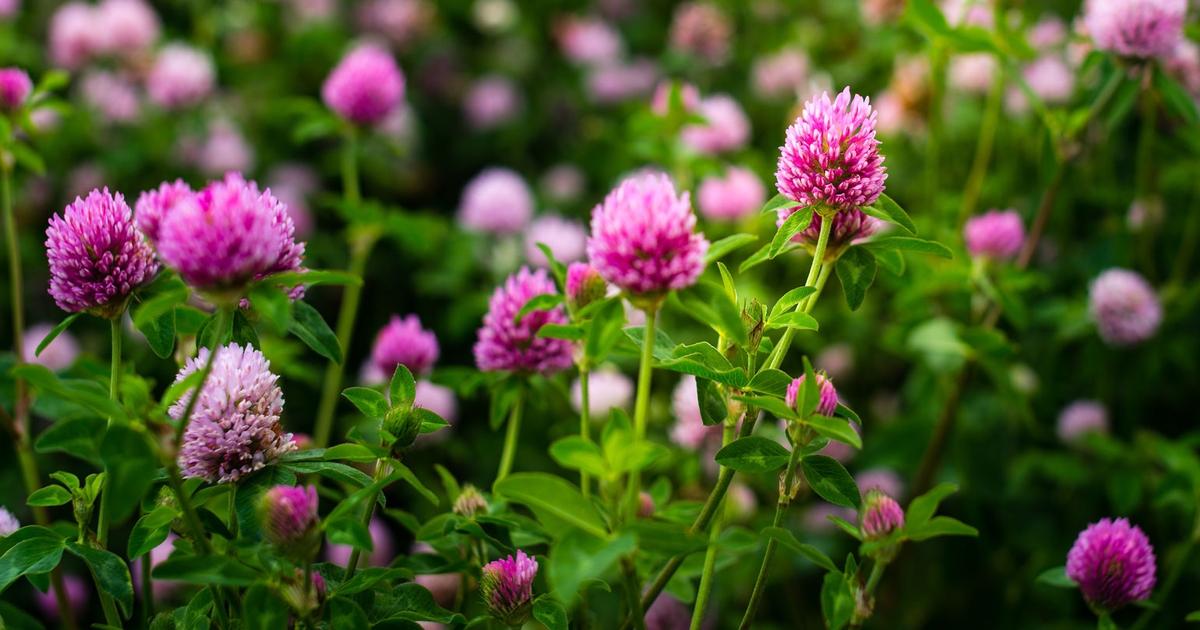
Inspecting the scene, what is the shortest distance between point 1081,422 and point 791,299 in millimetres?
1613

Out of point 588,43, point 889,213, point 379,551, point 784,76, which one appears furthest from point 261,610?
point 588,43

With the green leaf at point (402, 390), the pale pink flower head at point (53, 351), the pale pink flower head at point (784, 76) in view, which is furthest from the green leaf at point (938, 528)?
the pale pink flower head at point (784, 76)

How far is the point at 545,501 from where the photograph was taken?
88 cm

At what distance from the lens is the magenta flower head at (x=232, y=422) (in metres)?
1.07

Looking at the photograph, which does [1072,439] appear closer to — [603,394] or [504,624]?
[603,394]

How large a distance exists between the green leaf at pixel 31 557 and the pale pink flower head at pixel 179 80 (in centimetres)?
231

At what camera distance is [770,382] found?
1.04m

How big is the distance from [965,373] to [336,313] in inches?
89.8

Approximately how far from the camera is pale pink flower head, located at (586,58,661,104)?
365 cm

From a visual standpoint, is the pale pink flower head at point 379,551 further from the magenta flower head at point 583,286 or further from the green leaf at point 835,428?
the green leaf at point 835,428

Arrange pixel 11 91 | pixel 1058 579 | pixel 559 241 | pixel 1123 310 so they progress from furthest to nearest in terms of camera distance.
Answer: pixel 559 241
pixel 1123 310
pixel 11 91
pixel 1058 579

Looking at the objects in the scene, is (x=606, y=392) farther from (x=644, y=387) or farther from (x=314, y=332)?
(x=644, y=387)

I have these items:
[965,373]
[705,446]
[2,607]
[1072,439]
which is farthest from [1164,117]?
[2,607]

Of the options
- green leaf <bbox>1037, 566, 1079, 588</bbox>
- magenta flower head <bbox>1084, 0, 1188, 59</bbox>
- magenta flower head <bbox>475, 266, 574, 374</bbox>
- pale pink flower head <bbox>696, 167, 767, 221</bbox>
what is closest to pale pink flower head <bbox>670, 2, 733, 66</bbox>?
pale pink flower head <bbox>696, 167, 767, 221</bbox>
